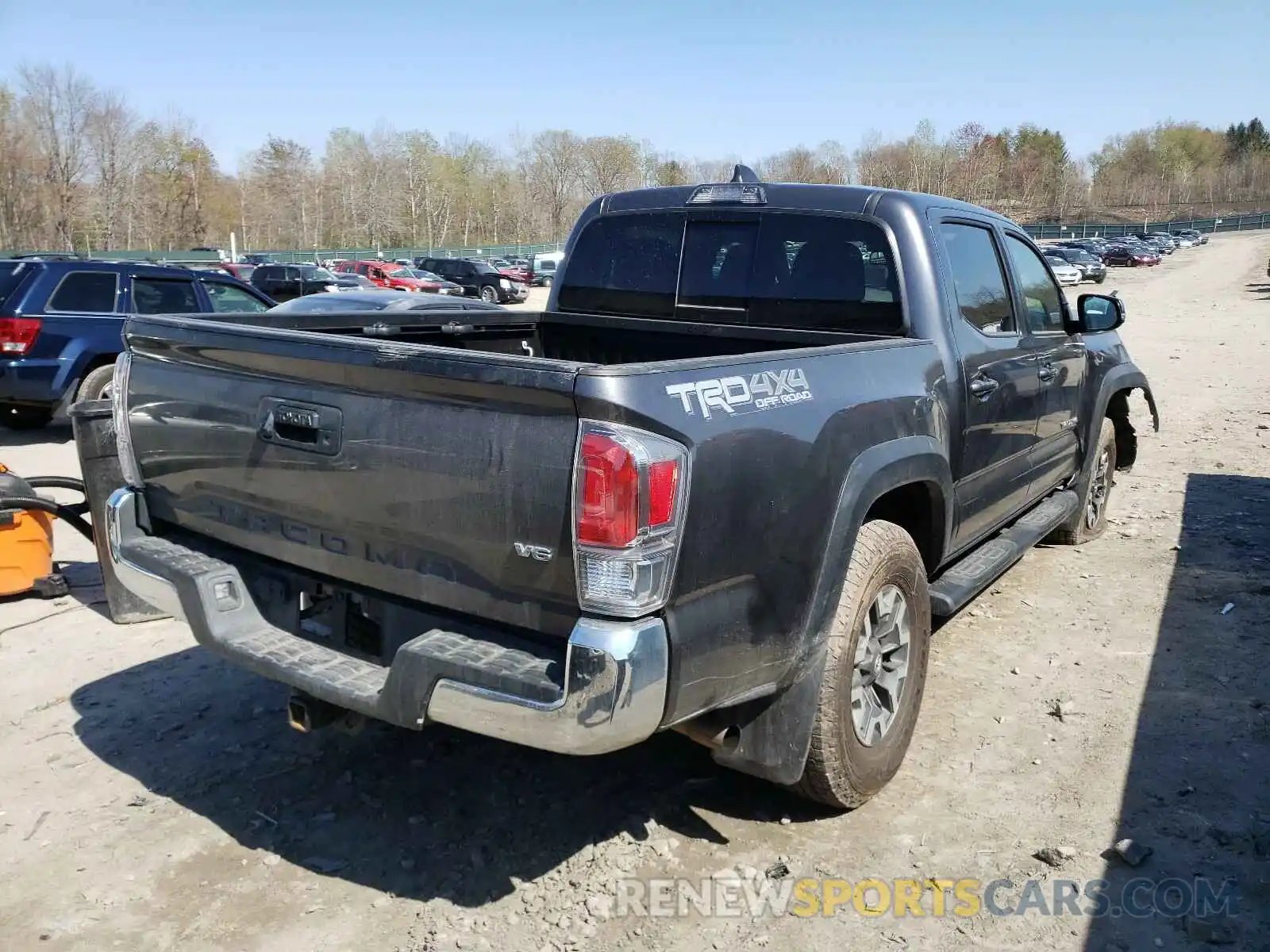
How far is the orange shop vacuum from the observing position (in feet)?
17.0

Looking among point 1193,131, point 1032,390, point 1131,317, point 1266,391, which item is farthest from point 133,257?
point 1193,131

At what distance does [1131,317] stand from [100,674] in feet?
98.0

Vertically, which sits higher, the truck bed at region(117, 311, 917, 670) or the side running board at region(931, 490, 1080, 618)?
the truck bed at region(117, 311, 917, 670)

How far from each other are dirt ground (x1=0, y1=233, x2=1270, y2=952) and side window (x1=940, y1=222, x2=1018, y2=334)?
166 cm

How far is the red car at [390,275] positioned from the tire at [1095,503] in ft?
95.2

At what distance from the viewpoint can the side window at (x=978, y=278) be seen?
4.25m

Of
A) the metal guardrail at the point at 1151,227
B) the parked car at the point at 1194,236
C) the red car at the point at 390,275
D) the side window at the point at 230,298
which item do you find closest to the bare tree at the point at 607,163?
the metal guardrail at the point at 1151,227

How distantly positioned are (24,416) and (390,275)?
28040 mm

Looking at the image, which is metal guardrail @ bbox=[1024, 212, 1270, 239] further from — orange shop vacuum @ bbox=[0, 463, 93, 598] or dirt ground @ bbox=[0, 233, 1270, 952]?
orange shop vacuum @ bbox=[0, 463, 93, 598]

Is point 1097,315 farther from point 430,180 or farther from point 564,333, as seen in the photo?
point 430,180

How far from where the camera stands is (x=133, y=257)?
47.2 m

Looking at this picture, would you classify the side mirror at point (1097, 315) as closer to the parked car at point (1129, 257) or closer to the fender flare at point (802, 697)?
the fender flare at point (802, 697)

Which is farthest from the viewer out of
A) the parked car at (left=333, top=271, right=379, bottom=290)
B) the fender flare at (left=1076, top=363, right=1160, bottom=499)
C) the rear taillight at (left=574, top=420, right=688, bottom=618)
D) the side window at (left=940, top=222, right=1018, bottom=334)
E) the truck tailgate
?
the parked car at (left=333, top=271, right=379, bottom=290)

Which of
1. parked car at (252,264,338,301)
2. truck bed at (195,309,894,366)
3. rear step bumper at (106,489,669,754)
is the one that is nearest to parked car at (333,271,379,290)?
parked car at (252,264,338,301)
